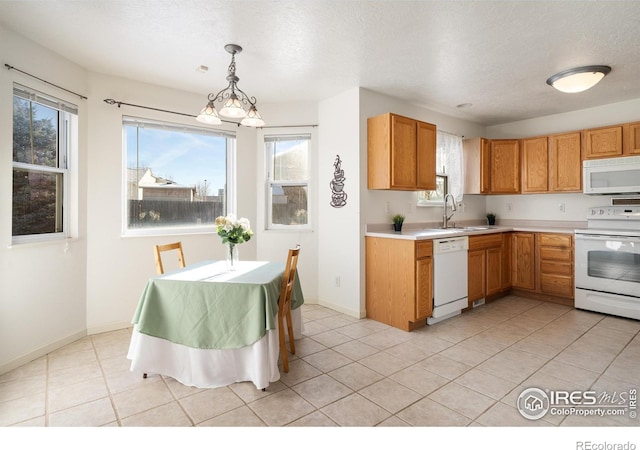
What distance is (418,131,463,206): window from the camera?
458 centimetres

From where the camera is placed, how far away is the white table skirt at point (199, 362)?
7.35ft

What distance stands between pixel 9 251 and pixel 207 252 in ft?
5.76

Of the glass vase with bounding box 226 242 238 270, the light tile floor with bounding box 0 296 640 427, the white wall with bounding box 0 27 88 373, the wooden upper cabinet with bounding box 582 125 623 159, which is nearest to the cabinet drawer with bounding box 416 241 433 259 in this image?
the light tile floor with bounding box 0 296 640 427

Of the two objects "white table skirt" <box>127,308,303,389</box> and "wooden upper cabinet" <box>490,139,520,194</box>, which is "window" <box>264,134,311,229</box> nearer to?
"white table skirt" <box>127,308,303,389</box>

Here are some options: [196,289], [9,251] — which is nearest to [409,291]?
[196,289]

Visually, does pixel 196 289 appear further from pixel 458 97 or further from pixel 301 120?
pixel 458 97

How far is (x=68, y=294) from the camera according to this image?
3.05 meters

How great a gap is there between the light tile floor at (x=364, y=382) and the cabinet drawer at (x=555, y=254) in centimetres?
99

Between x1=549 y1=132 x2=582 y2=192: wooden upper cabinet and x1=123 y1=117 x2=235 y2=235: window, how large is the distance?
428cm

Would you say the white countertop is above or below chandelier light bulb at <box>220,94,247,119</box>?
below

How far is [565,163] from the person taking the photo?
14.4 feet

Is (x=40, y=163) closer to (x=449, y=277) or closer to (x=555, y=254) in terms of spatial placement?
(x=449, y=277)

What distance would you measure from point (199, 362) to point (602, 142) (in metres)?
5.03

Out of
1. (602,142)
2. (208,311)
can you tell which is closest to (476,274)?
(602,142)
